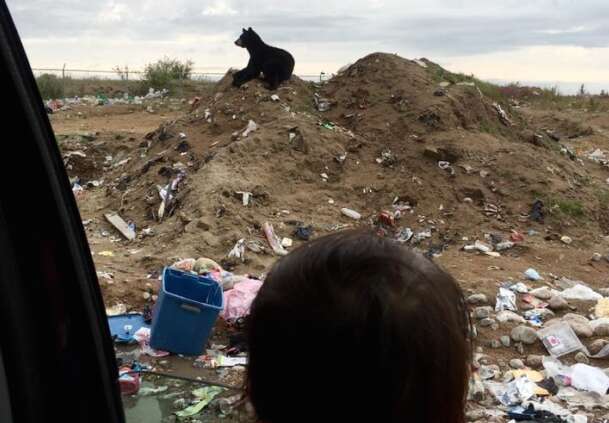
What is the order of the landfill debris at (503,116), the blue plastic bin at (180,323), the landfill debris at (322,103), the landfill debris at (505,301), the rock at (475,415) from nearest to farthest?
the rock at (475,415) → the blue plastic bin at (180,323) → the landfill debris at (505,301) → the landfill debris at (322,103) → the landfill debris at (503,116)

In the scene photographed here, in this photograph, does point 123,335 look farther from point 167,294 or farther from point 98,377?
point 98,377

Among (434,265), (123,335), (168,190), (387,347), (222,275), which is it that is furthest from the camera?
(168,190)

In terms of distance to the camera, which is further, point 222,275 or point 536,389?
point 222,275

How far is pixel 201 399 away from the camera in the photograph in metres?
4.02

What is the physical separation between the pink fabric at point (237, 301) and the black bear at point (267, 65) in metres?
5.69

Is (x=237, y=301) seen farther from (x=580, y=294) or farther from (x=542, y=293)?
(x=580, y=294)

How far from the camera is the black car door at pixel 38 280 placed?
108 centimetres

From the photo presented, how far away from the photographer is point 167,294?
4.55 meters

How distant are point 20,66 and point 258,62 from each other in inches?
388

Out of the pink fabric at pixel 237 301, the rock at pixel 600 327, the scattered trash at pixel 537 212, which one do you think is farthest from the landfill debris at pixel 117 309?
the scattered trash at pixel 537 212

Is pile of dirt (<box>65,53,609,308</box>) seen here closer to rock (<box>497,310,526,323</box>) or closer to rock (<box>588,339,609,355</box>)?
rock (<box>497,310,526,323</box>)

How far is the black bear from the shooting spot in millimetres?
10656

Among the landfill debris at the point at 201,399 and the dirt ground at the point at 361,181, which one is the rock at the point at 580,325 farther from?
the landfill debris at the point at 201,399

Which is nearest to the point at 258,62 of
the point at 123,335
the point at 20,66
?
the point at 123,335
